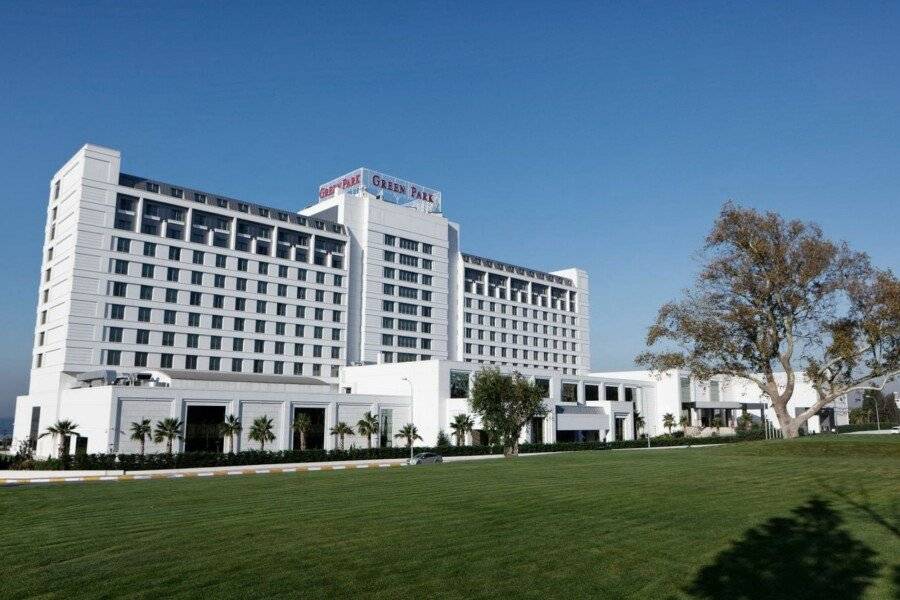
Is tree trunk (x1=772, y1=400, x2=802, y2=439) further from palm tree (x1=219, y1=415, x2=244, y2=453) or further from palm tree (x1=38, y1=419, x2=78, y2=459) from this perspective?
palm tree (x1=38, y1=419, x2=78, y2=459)

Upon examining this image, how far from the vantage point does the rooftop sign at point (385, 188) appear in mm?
109312

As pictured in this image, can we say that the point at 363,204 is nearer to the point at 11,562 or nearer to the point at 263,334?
the point at 263,334

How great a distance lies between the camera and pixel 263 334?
92.6 m

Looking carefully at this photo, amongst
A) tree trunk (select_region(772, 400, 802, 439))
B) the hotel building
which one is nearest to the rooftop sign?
the hotel building

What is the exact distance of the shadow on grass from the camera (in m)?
10.6

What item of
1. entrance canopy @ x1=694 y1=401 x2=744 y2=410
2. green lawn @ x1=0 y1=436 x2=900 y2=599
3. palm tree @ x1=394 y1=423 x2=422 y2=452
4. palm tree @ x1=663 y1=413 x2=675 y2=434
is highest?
entrance canopy @ x1=694 y1=401 x2=744 y2=410

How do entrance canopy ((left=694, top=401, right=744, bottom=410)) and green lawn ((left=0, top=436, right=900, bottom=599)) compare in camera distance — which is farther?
entrance canopy ((left=694, top=401, right=744, bottom=410))

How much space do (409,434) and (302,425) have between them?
12.7 m

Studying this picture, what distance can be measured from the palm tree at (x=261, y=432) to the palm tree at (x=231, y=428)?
1.50 metres

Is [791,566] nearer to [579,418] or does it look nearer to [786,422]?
[786,422]

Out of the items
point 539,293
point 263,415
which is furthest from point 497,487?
point 539,293

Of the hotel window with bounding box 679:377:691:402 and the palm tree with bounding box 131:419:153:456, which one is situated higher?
the hotel window with bounding box 679:377:691:402

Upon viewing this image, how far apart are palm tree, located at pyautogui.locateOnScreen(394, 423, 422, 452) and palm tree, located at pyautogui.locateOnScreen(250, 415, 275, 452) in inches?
615

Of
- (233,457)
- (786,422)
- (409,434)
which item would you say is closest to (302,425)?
(233,457)
